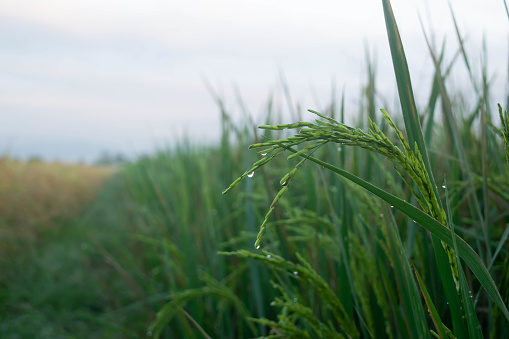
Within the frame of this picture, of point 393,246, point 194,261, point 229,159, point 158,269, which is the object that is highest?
point 229,159

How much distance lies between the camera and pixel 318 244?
1.11 meters

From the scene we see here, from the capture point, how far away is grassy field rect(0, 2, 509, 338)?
0.58 meters

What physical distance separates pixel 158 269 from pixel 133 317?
0.90 ft

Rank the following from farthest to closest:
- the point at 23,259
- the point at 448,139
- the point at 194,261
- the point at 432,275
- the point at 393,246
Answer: the point at 23,259 < the point at 194,261 < the point at 448,139 < the point at 432,275 < the point at 393,246

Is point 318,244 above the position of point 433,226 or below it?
below

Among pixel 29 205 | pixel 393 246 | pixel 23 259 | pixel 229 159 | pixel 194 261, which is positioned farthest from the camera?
pixel 29 205

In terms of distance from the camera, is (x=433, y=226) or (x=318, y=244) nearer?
(x=433, y=226)

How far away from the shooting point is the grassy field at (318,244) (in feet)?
1.92

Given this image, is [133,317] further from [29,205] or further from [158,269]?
[29,205]

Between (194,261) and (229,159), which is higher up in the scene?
(229,159)

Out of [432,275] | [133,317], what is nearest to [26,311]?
[133,317]

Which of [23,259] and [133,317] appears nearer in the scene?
[133,317]

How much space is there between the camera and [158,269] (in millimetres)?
2197

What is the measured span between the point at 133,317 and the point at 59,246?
2.48 metres
